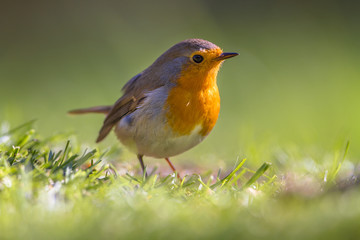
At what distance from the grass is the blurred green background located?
133 inches

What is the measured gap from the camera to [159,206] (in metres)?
2.30

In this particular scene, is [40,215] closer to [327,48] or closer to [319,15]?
[327,48]

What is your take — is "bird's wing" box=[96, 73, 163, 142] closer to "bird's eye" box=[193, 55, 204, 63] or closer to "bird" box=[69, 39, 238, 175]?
"bird" box=[69, 39, 238, 175]

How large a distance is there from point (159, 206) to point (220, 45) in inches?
235

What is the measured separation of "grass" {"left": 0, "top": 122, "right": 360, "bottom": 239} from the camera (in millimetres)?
1953

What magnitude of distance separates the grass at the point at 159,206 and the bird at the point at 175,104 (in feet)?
2.01

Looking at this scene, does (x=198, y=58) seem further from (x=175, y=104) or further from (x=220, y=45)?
(x=220, y=45)

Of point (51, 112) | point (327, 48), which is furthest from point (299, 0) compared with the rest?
point (51, 112)

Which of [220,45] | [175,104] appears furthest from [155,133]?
[220,45]

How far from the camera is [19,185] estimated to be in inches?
99.2

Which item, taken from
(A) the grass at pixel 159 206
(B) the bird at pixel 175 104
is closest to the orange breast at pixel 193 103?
(B) the bird at pixel 175 104

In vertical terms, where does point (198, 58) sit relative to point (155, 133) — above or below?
above

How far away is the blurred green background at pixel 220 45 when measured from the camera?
23.6ft

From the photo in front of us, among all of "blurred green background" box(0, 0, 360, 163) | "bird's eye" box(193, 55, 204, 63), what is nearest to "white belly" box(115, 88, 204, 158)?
"bird's eye" box(193, 55, 204, 63)
